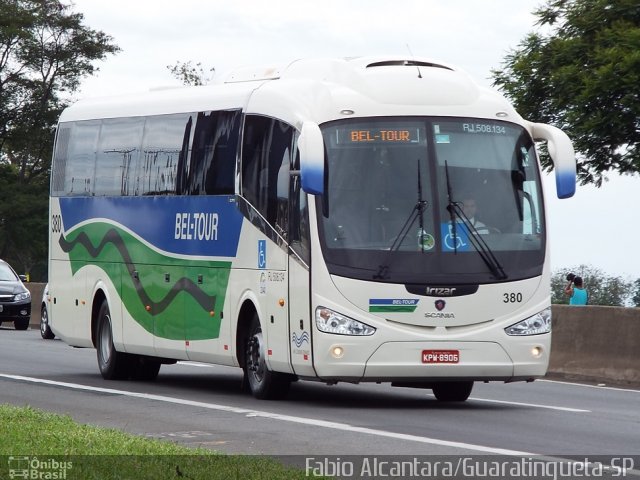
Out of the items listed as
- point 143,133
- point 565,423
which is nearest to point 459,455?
point 565,423

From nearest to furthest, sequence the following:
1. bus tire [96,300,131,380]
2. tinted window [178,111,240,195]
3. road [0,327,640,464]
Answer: road [0,327,640,464]
tinted window [178,111,240,195]
bus tire [96,300,131,380]

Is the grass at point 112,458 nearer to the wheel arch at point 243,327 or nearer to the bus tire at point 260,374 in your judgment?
the bus tire at point 260,374

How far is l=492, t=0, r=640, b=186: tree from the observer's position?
39188 mm

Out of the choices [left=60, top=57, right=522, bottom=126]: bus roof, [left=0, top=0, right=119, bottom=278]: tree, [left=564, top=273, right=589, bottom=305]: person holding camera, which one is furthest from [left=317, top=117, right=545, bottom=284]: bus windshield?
[left=0, top=0, right=119, bottom=278]: tree

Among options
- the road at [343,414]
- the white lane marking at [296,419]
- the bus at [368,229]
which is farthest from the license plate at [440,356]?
the white lane marking at [296,419]

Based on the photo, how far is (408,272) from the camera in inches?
619

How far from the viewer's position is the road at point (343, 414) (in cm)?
1248

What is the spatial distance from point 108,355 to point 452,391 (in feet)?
17.5

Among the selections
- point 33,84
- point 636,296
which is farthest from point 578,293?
point 33,84

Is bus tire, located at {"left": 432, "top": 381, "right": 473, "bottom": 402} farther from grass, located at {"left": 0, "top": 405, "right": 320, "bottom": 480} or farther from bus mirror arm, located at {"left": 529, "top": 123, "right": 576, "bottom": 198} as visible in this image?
grass, located at {"left": 0, "top": 405, "right": 320, "bottom": 480}

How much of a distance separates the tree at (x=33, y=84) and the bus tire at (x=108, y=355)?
170 ft

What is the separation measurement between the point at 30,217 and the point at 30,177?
4.50 meters

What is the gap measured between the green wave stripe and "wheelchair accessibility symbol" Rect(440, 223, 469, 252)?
297 cm

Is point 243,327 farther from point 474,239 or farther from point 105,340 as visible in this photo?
point 105,340
